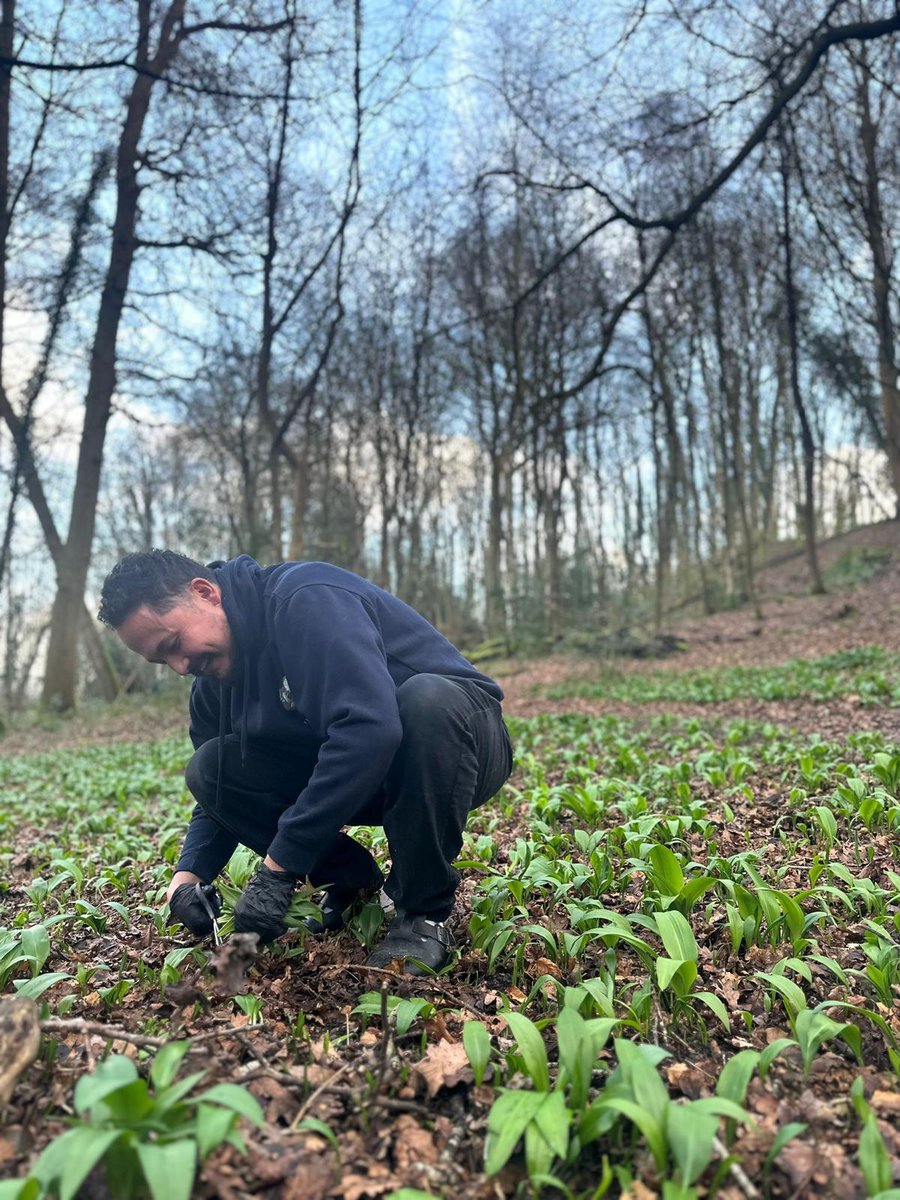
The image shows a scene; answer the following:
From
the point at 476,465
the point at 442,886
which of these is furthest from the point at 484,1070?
the point at 476,465

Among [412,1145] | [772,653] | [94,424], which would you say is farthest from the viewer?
[94,424]

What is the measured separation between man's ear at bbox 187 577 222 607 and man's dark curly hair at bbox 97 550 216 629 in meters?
0.02

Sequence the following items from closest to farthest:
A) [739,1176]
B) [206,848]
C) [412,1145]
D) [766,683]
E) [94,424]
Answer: [739,1176]
[412,1145]
[206,848]
[766,683]
[94,424]

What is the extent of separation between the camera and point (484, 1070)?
169cm

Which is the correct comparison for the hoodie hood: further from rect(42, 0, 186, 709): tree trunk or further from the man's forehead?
rect(42, 0, 186, 709): tree trunk

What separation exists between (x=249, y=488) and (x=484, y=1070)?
14.1 meters

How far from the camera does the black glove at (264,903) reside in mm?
2090

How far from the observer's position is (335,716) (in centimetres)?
211

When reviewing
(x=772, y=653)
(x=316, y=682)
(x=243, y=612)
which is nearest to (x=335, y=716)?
(x=316, y=682)

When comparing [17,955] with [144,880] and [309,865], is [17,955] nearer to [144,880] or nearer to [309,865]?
[309,865]

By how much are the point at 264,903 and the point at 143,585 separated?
0.96 meters

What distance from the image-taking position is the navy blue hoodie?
2.06 meters

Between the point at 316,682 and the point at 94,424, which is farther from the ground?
the point at 94,424

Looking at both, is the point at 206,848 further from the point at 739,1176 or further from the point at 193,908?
the point at 739,1176
